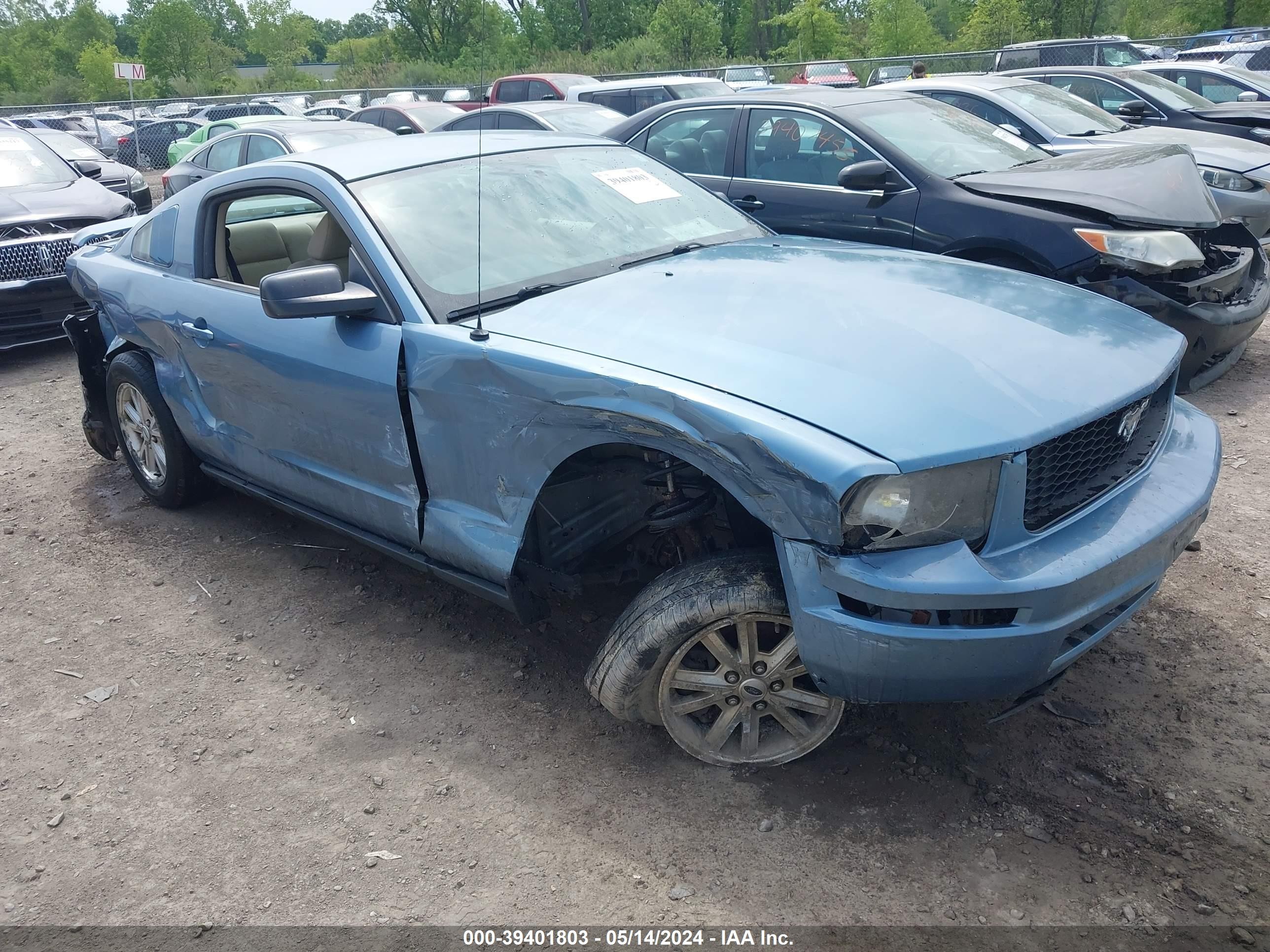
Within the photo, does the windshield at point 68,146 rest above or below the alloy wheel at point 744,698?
above

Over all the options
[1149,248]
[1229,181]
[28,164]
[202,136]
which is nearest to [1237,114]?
[1229,181]

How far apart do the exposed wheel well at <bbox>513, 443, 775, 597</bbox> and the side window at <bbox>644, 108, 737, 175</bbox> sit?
14.1ft

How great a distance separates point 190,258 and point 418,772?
2.54 m

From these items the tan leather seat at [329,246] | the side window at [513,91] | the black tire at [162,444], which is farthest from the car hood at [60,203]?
the side window at [513,91]

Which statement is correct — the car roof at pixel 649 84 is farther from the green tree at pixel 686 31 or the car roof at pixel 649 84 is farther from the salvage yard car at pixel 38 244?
the green tree at pixel 686 31

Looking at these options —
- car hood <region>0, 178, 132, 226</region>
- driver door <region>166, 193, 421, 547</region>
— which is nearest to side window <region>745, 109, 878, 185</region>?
driver door <region>166, 193, 421, 547</region>

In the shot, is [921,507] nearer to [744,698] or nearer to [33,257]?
[744,698]

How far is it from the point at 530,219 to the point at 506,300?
0.49 m

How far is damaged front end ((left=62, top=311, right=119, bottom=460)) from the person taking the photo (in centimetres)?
513

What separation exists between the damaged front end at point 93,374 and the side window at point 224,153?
669 cm

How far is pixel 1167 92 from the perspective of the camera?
427 inches

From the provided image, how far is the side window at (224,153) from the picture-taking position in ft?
36.9

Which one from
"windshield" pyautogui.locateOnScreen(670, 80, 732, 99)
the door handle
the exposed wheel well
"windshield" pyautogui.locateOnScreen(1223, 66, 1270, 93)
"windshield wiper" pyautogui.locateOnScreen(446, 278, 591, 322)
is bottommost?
the exposed wheel well

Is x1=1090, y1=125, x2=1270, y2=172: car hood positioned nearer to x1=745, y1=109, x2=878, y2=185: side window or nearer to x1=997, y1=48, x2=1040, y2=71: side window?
x1=745, y1=109, x2=878, y2=185: side window
